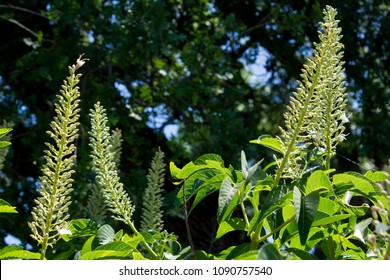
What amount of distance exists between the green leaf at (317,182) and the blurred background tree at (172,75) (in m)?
3.00

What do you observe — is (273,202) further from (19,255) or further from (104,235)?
(19,255)

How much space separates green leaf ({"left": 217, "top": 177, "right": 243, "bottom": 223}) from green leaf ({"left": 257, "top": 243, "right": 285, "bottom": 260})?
299 mm

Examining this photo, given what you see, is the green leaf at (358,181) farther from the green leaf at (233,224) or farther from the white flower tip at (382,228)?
the white flower tip at (382,228)

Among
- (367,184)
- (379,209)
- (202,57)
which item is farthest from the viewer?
(202,57)

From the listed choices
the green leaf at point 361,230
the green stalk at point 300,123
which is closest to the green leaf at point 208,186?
the green stalk at point 300,123

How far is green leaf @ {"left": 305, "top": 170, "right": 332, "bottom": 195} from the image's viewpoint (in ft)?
4.37

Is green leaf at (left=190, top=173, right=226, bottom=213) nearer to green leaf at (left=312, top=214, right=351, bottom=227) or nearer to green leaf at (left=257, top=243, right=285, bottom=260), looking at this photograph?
green leaf at (left=312, top=214, right=351, bottom=227)

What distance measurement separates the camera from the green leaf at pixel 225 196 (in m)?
1.35

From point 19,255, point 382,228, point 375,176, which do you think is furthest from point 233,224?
point 382,228

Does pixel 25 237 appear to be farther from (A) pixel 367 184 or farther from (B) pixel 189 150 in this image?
(A) pixel 367 184

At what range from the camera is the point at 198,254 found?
56.8 inches

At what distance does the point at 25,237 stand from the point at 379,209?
3963mm

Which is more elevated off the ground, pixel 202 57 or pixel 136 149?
pixel 202 57
